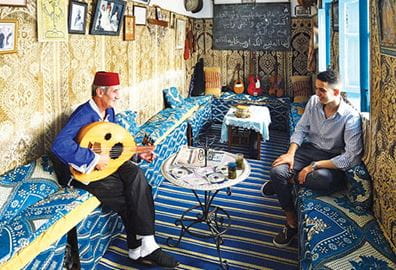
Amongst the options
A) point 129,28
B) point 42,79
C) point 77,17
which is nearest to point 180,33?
point 129,28

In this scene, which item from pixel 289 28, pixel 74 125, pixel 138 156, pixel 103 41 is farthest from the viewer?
pixel 289 28

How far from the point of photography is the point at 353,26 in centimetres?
364

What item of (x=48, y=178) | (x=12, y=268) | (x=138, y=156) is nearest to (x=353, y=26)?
(x=138, y=156)

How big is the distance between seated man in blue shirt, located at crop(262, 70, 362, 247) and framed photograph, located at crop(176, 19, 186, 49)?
3.58 metres

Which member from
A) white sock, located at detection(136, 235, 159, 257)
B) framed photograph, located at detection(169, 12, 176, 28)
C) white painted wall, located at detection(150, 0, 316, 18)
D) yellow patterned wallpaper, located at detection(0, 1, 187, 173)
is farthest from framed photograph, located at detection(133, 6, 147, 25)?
white sock, located at detection(136, 235, 159, 257)

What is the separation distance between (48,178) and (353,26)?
3.27 meters

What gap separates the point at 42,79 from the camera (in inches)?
109

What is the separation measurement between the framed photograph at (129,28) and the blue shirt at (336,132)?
225 cm

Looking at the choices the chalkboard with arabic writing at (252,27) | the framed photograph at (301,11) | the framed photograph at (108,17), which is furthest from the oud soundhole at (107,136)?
the framed photograph at (301,11)

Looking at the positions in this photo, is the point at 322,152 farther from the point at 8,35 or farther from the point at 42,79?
the point at 8,35

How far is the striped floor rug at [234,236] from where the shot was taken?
2.60 metres

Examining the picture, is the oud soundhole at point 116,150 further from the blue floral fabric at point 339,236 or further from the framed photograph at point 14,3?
the blue floral fabric at point 339,236

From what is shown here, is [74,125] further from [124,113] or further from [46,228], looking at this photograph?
[124,113]

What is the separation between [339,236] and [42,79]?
243 cm
